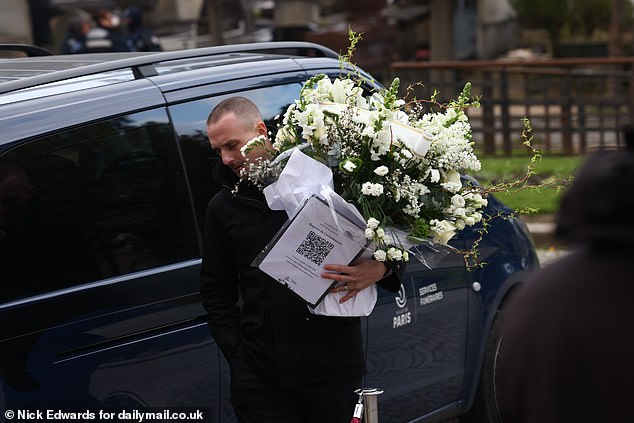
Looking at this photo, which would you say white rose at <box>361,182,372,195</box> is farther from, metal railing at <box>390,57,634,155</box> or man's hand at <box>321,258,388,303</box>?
metal railing at <box>390,57,634,155</box>

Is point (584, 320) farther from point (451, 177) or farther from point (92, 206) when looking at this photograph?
point (92, 206)

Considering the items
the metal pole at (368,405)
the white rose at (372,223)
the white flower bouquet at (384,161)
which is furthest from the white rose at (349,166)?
the metal pole at (368,405)

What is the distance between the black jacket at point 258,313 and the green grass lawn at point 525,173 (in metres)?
6.73

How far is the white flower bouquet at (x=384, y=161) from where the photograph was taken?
3.64 meters

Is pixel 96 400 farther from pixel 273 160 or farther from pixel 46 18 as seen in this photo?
pixel 46 18

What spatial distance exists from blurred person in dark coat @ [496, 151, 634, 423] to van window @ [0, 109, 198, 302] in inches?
84.4

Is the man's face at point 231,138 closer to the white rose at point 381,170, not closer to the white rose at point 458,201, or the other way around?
the white rose at point 381,170

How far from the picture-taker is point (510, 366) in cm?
200

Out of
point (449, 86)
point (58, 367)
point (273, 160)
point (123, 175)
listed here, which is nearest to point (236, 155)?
point (273, 160)

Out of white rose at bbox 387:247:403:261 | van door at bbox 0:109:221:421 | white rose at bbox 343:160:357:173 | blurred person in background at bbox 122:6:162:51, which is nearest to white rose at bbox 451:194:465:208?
white rose at bbox 387:247:403:261

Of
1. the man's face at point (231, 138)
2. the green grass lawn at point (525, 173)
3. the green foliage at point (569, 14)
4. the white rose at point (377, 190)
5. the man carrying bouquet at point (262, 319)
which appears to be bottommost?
the green grass lawn at point (525, 173)

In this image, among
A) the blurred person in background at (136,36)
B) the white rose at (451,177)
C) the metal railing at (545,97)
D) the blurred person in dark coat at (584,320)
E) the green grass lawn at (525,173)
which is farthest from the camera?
the blurred person in background at (136,36)

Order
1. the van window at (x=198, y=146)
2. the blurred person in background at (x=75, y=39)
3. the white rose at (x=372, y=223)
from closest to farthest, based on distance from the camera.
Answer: the white rose at (x=372, y=223) < the van window at (x=198, y=146) < the blurred person in background at (x=75, y=39)

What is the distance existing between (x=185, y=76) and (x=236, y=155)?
28.7 inches
